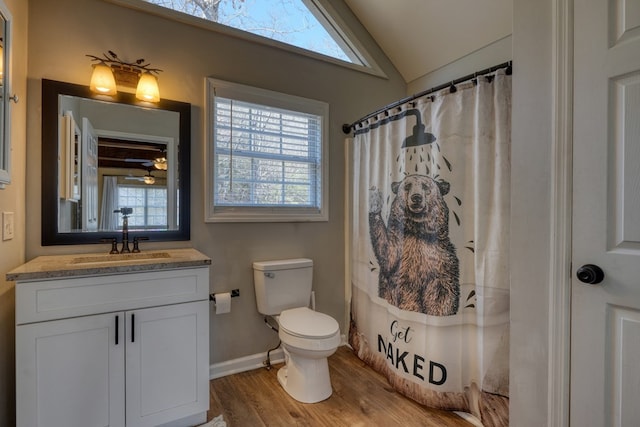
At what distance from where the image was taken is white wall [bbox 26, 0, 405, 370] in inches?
67.6

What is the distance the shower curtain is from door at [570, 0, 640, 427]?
1.34ft

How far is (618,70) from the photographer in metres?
1.06

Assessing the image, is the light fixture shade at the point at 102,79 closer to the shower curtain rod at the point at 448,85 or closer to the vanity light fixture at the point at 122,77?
the vanity light fixture at the point at 122,77

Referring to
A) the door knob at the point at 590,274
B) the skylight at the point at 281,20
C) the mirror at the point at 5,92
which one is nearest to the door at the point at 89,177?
the mirror at the point at 5,92

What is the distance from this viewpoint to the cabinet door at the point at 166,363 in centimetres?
149

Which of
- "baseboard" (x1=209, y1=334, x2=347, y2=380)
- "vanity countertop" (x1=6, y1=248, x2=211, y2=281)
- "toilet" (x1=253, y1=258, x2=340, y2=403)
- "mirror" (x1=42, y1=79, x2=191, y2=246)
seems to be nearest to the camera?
"vanity countertop" (x1=6, y1=248, x2=211, y2=281)

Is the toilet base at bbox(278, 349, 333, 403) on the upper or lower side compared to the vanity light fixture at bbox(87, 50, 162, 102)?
lower

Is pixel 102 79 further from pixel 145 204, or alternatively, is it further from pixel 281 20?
pixel 281 20

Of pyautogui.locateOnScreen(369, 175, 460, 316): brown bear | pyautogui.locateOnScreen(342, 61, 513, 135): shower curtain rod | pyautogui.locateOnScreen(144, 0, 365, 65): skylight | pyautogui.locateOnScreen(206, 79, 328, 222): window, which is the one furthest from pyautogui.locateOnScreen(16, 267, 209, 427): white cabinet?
pyautogui.locateOnScreen(144, 0, 365, 65): skylight

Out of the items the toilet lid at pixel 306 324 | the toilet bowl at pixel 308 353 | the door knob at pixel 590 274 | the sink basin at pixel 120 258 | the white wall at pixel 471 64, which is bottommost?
the toilet bowl at pixel 308 353

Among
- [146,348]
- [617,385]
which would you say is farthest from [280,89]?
[617,385]

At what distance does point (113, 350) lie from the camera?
1450 mm

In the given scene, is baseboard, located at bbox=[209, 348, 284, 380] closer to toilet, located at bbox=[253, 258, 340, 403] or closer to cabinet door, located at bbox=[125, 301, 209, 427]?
toilet, located at bbox=[253, 258, 340, 403]

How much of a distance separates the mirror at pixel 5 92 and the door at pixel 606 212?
2233 mm
